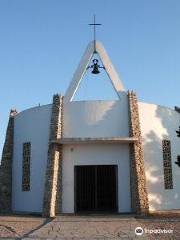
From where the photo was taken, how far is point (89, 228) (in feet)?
47.1

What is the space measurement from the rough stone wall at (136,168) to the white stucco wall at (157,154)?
2.98ft

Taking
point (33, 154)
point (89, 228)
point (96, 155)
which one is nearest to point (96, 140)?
point (96, 155)

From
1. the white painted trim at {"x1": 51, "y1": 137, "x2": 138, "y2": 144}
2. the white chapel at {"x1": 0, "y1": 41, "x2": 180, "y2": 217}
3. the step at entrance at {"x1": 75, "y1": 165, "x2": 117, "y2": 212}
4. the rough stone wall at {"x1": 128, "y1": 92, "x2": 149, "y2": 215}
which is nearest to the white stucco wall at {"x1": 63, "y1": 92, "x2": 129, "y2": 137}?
the white chapel at {"x1": 0, "y1": 41, "x2": 180, "y2": 217}

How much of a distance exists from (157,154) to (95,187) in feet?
11.8

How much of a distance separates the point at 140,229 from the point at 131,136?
22.5 feet

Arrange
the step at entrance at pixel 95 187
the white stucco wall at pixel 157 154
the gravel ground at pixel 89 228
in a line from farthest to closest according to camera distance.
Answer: the white stucco wall at pixel 157 154 → the step at entrance at pixel 95 187 → the gravel ground at pixel 89 228

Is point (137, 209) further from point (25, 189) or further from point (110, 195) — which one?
point (25, 189)

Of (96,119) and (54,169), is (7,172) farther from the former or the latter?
(96,119)

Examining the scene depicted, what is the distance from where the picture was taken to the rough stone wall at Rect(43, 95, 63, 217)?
64.3ft

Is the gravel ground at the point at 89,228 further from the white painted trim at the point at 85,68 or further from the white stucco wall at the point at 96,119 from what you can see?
the white painted trim at the point at 85,68

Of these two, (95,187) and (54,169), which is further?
(95,187)

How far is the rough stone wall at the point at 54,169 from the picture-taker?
19.6 m

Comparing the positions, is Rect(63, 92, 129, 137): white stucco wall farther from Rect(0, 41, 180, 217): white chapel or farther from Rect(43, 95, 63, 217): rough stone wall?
Rect(43, 95, 63, 217): rough stone wall

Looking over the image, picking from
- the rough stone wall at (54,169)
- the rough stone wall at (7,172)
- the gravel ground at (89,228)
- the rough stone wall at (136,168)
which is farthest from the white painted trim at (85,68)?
the gravel ground at (89,228)
